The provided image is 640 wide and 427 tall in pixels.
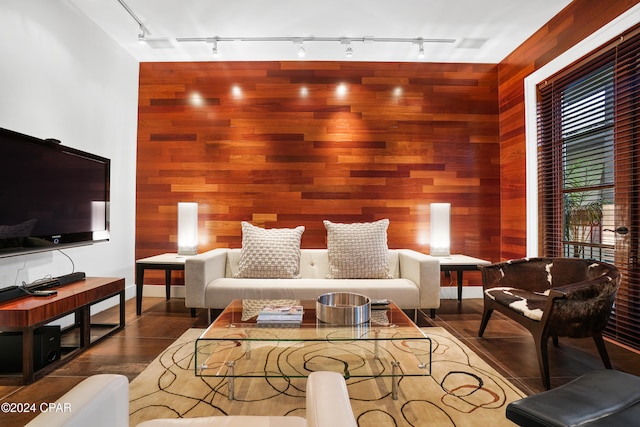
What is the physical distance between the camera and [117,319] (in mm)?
3303

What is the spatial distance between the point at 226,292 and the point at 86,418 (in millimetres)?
2311

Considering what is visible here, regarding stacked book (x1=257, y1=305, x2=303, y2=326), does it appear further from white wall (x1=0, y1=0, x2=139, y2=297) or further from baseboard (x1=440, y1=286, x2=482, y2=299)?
baseboard (x1=440, y1=286, x2=482, y2=299)

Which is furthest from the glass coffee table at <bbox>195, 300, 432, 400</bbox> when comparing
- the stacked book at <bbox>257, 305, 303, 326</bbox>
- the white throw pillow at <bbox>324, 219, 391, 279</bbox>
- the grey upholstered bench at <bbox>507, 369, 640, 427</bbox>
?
the white throw pillow at <bbox>324, 219, 391, 279</bbox>

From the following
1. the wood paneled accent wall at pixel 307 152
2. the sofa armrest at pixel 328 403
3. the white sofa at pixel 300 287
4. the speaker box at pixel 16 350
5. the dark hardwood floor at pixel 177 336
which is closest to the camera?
the sofa armrest at pixel 328 403

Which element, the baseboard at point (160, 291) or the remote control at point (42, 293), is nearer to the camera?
the remote control at point (42, 293)

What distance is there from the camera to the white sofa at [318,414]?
0.72 m

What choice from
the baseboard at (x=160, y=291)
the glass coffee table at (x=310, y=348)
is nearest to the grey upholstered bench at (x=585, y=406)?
the glass coffee table at (x=310, y=348)

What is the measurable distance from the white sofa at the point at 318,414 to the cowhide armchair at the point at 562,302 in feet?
5.80

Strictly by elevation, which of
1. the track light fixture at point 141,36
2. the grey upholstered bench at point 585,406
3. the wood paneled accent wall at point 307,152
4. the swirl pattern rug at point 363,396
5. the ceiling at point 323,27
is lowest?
the swirl pattern rug at point 363,396

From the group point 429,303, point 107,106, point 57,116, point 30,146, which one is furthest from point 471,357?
point 107,106

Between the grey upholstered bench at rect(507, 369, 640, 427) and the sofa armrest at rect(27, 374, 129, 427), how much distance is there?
118 centimetres

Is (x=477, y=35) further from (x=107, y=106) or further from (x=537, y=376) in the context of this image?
(x=107, y=106)

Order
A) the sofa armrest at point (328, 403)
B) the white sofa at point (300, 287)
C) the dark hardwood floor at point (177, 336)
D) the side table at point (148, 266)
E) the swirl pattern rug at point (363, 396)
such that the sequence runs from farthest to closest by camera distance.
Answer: the side table at point (148, 266) < the white sofa at point (300, 287) < the dark hardwood floor at point (177, 336) < the swirl pattern rug at point (363, 396) < the sofa armrest at point (328, 403)

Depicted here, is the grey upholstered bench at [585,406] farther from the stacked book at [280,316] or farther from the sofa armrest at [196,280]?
the sofa armrest at [196,280]
